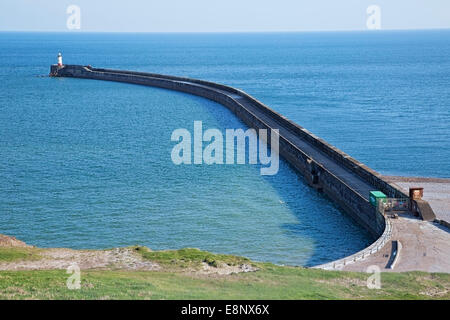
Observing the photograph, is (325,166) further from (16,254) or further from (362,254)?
(16,254)

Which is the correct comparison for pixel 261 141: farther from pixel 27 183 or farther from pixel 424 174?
pixel 27 183

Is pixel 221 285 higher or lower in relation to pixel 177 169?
higher

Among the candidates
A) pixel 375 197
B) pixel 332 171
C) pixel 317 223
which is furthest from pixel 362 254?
pixel 332 171

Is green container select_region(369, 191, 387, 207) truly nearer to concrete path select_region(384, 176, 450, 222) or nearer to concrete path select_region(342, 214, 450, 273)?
concrete path select_region(342, 214, 450, 273)

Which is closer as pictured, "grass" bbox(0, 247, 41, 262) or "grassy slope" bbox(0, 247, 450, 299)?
"grassy slope" bbox(0, 247, 450, 299)

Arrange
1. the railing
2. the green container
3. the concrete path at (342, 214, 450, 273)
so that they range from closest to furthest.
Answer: the concrete path at (342, 214, 450, 273)
the railing
the green container

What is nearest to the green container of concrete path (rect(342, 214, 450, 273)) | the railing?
concrete path (rect(342, 214, 450, 273))

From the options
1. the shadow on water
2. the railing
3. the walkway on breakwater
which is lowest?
the shadow on water

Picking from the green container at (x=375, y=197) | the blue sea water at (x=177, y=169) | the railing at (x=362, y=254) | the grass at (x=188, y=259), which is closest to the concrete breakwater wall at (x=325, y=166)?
the green container at (x=375, y=197)

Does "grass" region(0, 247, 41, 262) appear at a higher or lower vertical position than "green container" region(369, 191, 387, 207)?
lower

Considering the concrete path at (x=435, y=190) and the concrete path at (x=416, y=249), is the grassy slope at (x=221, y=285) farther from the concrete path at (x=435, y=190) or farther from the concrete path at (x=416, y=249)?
the concrete path at (x=435, y=190)
